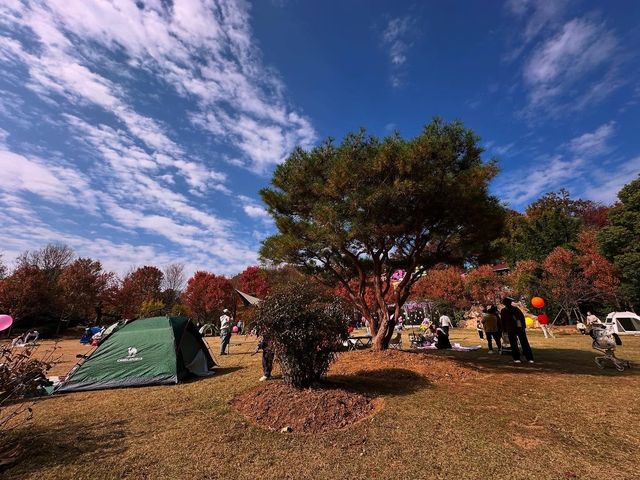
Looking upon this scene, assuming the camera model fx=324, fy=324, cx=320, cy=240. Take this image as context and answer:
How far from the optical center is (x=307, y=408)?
17.6ft

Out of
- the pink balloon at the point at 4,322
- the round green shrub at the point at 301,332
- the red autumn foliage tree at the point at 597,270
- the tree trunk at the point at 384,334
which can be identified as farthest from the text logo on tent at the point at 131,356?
the red autumn foliage tree at the point at 597,270

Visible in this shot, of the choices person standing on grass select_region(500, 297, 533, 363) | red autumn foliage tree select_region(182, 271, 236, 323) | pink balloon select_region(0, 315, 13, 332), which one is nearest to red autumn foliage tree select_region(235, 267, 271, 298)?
red autumn foliage tree select_region(182, 271, 236, 323)

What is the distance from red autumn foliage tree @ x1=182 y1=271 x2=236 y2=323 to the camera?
38.6 metres

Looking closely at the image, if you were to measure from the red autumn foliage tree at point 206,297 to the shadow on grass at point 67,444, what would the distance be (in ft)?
113

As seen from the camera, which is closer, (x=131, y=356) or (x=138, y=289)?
(x=131, y=356)

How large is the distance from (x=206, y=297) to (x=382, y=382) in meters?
34.4

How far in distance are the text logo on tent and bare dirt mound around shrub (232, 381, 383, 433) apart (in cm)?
376

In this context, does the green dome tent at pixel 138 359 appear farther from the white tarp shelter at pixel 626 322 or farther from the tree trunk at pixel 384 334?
the white tarp shelter at pixel 626 322

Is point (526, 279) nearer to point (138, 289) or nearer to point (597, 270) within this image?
point (597, 270)

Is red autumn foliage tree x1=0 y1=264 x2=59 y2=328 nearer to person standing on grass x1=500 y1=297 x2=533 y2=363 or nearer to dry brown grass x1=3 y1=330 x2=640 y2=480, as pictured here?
dry brown grass x1=3 y1=330 x2=640 y2=480

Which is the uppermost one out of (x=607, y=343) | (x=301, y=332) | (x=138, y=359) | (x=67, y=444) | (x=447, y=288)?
(x=447, y=288)

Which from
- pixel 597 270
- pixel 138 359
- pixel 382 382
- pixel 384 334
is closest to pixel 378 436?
pixel 382 382

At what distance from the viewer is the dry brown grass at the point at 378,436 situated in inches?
147

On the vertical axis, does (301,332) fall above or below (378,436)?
above
